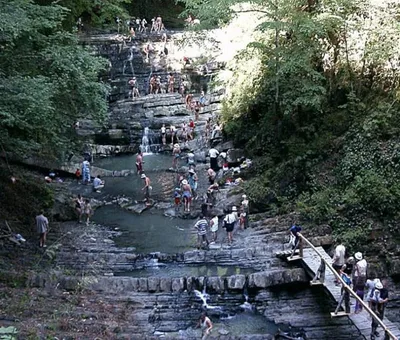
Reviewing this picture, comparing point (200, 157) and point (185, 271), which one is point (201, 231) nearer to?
point (185, 271)

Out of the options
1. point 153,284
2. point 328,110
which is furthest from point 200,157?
point 153,284

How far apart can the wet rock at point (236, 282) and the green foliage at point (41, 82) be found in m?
7.36

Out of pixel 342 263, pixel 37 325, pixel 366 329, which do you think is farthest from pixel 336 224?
pixel 37 325

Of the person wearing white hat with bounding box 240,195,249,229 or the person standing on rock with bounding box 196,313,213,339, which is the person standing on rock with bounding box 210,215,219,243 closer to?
the person wearing white hat with bounding box 240,195,249,229

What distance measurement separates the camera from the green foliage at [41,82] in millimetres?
15227

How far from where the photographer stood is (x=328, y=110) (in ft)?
77.6

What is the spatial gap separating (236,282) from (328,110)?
403 inches

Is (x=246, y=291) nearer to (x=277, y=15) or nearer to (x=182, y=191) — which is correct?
(x=182, y=191)

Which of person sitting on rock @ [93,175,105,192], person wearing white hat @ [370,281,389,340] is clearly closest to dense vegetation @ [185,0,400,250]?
person wearing white hat @ [370,281,389,340]

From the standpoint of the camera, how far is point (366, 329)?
13.8 metres

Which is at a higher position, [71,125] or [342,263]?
[71,125]

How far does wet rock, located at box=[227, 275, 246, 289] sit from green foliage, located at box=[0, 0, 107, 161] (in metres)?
7.36

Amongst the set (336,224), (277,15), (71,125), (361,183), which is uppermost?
(277,15)

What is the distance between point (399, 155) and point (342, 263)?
5.19 m
